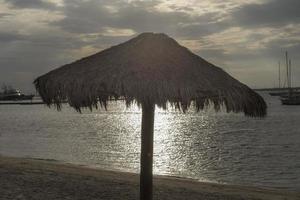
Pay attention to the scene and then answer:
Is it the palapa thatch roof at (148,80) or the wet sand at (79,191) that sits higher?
the palapa thatch roof at (148,80)

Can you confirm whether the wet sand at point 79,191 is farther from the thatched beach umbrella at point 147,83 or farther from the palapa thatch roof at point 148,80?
the palapa thatch roof at point 148,80

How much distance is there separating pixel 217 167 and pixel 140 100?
55.6 feet

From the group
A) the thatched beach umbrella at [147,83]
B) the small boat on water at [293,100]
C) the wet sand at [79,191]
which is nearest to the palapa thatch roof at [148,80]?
the thatched beach umbrella at [147,83]

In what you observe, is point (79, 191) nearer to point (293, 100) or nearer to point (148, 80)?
point (148, 80)

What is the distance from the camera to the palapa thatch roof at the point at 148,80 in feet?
23.6

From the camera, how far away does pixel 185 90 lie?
7.17 m

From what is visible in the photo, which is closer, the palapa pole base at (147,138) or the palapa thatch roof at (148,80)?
the palapa thatch roof at (148,80)

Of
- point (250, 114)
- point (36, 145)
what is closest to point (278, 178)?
point (250, 114)

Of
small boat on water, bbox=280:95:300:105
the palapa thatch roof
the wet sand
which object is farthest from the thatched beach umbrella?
small boat on water, bbox=280:95:300:105

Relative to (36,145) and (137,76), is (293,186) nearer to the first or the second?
(137,76)

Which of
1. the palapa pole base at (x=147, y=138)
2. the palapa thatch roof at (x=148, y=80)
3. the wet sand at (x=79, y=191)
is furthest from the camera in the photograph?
the wet sand at (x=79, y=191)

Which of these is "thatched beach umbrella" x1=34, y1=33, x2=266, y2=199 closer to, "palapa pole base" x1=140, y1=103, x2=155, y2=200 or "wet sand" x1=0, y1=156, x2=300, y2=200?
"palapa pole base" x1=140, y1=103, x2=155, y2=200

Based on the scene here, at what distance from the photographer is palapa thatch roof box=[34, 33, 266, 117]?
7.18 metres

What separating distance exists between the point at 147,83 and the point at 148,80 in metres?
0.06
